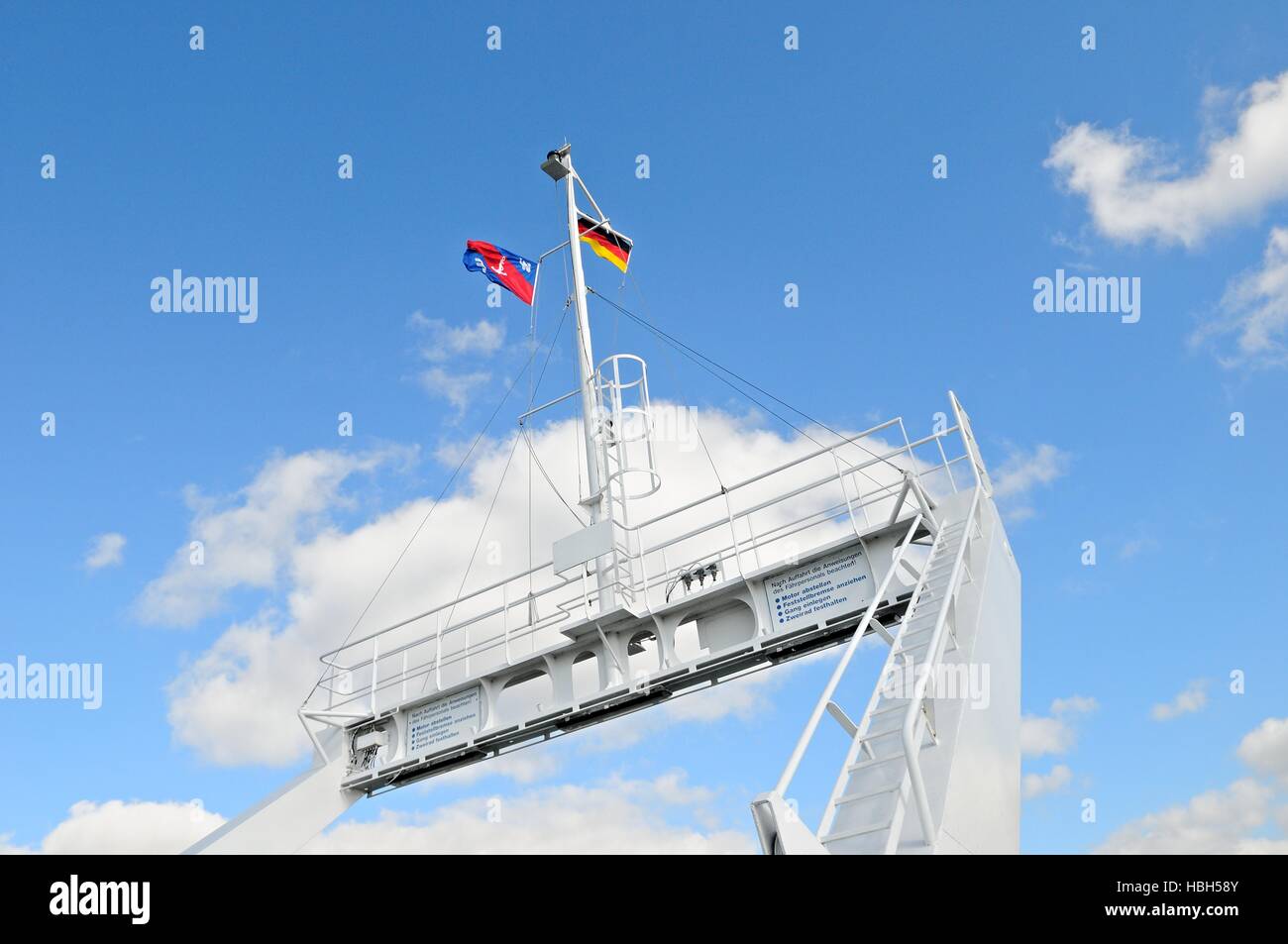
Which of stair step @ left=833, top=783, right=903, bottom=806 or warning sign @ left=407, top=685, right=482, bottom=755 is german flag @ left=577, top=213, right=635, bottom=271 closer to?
warning sign @ left=407, top=685, right=482, bottom=755

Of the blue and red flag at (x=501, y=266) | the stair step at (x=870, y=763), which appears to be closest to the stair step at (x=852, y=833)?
the stair step at (x=870, y=763)

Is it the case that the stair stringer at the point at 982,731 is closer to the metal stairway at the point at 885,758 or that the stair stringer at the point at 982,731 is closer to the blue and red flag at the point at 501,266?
the metal stairway at the point at 885,758

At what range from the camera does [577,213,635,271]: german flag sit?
24219 mm

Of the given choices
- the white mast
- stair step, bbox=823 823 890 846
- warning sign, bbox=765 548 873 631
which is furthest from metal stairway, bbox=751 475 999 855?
the white mast

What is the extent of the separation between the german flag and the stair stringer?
39.7ft

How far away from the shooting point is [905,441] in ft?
52.7

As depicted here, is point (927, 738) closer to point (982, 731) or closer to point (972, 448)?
point (982, 731)

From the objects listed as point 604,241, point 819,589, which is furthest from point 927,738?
point 604,241

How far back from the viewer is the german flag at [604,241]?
953 inches

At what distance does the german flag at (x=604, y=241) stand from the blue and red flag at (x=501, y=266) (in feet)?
5.10

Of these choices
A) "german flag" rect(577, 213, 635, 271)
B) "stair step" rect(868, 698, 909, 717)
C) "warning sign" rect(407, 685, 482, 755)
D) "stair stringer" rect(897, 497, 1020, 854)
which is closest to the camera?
"stair stringer" rect(897, 497, 1020, 854)
